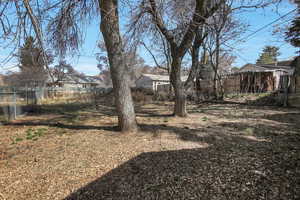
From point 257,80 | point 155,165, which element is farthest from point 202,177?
point 257,80

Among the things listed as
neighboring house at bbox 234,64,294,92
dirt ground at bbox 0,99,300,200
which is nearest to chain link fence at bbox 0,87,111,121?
dirt ground at bbox 0,99,300,200

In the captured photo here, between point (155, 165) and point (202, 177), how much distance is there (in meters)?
0.72

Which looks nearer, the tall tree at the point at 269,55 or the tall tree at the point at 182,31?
the tall tree at the point at 182,31

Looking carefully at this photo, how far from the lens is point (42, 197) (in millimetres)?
1847

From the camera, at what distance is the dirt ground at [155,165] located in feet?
6.10

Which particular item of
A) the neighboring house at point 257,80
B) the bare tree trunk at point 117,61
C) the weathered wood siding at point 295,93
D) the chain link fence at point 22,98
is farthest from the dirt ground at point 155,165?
the neighboring house at point 257,80

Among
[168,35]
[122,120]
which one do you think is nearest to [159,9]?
[168,35]

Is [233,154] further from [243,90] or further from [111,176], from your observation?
[243,90]

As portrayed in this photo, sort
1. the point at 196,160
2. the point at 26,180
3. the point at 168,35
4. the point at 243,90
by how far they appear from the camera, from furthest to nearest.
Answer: the point at 243,90, the point at 168,35, the point at 196,160, the point at 26,180

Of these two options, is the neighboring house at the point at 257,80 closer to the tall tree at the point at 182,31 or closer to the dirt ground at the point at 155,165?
the tall tree at the point at 182,31

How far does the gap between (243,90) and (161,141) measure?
1140 centimetres

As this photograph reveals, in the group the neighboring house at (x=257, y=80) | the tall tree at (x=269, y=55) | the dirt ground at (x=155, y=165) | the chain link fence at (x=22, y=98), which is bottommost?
the dirt ground at (x=155, y=165)

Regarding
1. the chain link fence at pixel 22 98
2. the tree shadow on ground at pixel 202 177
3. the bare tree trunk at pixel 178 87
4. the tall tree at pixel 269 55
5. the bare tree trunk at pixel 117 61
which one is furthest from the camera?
the tall tree at pixel 269 55

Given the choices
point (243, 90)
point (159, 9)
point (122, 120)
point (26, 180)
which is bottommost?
point (26, 180)
